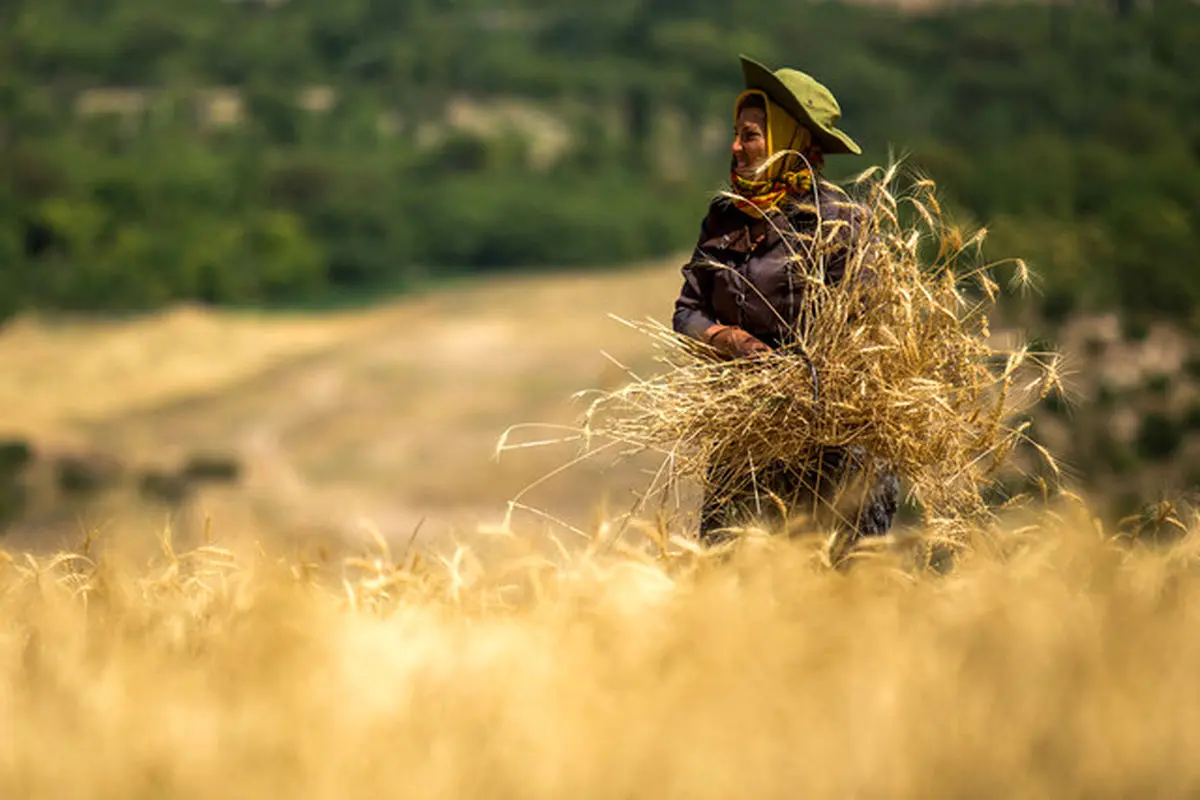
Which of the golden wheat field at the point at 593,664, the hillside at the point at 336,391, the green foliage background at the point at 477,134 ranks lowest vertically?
the hillside at the point at 336,391

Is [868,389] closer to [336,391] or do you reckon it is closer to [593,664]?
[593,664]

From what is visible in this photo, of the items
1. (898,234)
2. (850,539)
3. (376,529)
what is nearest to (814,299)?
(898,234)

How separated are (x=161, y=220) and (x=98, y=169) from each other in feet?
9.70

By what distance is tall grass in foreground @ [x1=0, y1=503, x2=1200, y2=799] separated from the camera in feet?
6.27

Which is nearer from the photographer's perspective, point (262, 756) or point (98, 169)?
point (262, 756)

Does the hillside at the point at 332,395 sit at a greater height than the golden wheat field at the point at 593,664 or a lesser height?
lesser

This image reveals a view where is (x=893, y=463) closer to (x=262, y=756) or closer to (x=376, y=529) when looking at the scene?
(x=376, y=529)

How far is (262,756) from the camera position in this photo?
6.46 feet

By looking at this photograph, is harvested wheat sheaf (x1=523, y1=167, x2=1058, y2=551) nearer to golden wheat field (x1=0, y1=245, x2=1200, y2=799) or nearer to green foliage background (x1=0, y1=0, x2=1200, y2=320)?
golden wheat field (x1=0, y1=245, x2=1200, y2=799)

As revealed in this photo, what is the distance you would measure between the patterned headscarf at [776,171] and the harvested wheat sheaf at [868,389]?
103 mm

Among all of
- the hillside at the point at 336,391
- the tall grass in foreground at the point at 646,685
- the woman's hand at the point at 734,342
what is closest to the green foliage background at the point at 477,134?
the hillside at the point at 336,391

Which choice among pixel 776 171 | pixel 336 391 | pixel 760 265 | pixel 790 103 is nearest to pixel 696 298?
pixel 760 265

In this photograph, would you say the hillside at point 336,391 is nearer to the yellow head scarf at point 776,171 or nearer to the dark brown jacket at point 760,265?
the dark brown jacket at point 760,265

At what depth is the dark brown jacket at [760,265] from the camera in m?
3.53
